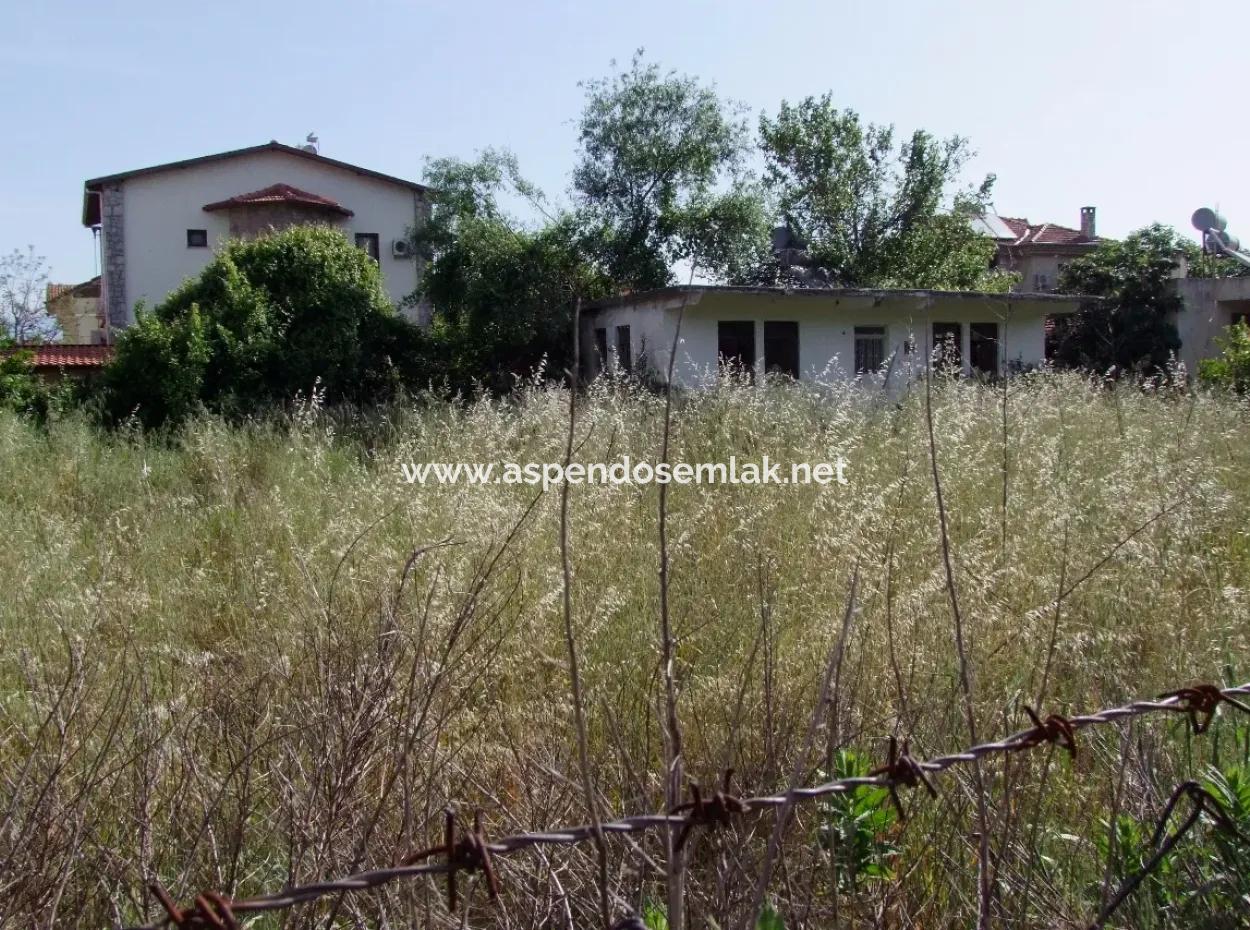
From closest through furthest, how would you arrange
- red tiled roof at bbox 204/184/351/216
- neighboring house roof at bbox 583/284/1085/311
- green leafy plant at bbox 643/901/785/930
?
green leafy plant at bbox 643/901/785/930, neighboring house roof at bbox 583/284/1085/311, red tiled roof at bbox 204/184/351/216

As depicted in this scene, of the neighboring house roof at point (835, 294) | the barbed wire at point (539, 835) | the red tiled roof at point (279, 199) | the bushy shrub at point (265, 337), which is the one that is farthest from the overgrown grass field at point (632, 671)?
the red tiled roof at point (279, 199)

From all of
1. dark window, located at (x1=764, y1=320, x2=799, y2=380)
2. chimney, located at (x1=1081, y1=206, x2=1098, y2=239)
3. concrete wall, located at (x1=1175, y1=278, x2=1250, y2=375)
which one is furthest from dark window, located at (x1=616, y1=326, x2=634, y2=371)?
chimney, located at (x1=1081, y1=206, x2=1098, y2=239)

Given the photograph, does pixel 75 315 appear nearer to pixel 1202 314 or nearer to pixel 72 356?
pixel 72 356

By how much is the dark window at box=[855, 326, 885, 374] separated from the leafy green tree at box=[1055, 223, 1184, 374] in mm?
6990

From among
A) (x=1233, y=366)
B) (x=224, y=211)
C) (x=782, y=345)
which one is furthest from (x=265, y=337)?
(x=1233, y=366)

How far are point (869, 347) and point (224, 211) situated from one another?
14987 mm

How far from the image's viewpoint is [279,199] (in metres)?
23.0

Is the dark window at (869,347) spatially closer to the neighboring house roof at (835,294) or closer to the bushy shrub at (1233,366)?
the neighboring house roof at (835,294)

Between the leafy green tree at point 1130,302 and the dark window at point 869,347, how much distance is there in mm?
6990

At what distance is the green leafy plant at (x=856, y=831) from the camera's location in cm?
188

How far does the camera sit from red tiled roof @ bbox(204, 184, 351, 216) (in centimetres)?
2294

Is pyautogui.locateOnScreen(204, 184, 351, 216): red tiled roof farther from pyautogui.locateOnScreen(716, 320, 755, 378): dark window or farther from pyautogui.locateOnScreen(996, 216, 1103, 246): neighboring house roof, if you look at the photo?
pyautogui.locateOnScreen(996, 216, 1103, 246): neighboring house roof

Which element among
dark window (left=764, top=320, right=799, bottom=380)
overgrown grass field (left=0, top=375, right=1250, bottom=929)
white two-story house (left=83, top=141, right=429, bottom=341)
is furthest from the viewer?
white two-story house (left=83, top=141, right=429, bottom=341)

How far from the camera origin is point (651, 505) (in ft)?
17.1
